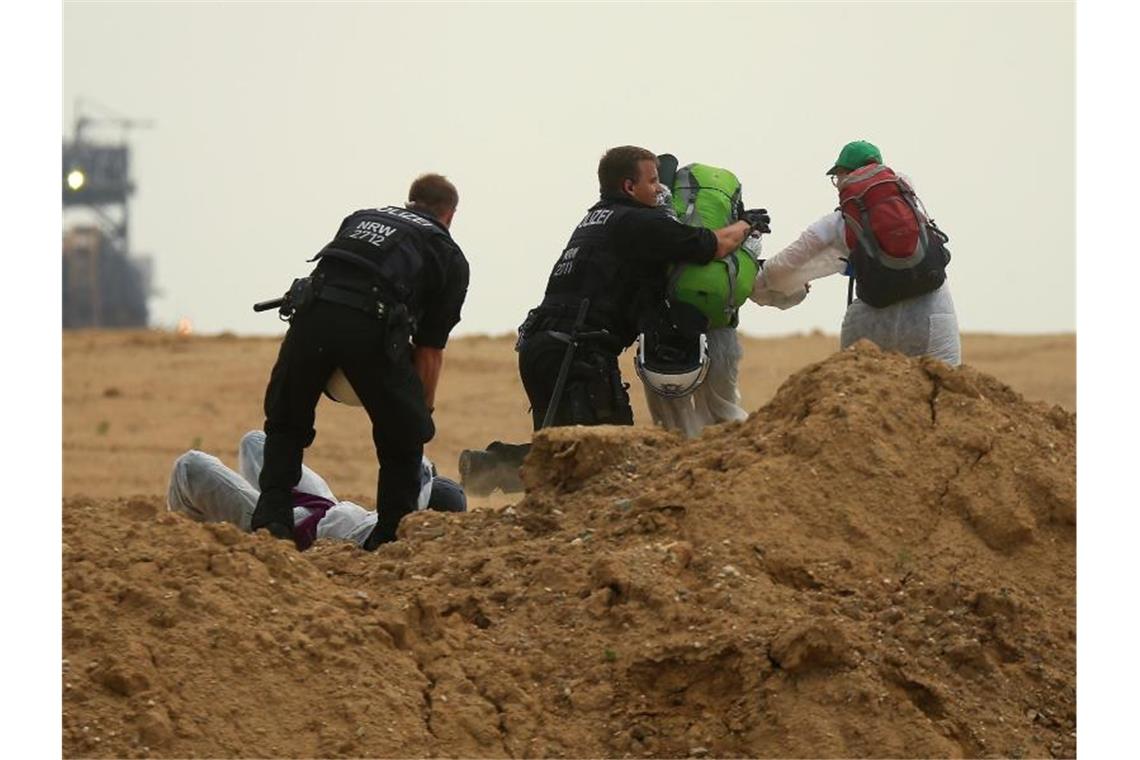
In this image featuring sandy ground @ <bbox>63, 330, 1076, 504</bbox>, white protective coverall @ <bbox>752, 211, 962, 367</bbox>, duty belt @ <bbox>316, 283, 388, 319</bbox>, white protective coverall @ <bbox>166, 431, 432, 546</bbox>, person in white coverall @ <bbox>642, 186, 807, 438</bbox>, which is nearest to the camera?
duty belt @ <bbox>316, 283, 388, 319</bbox>

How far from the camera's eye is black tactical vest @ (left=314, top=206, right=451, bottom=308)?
29.7ft

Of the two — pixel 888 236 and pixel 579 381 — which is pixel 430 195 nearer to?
pixel 579 381

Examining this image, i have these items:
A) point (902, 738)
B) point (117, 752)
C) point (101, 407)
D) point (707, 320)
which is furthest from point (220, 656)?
point (101, 407)

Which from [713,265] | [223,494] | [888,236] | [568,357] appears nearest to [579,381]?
[568,357]

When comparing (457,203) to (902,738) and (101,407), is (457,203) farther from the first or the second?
→ (101,407)

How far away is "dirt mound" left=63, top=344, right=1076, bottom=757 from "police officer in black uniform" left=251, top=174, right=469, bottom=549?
723 millimetres

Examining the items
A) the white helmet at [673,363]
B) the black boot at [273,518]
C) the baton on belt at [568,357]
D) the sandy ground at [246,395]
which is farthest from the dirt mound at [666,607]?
the sandy ground at [246,395]

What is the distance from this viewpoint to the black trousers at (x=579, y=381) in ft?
33.2

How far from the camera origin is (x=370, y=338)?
904cm

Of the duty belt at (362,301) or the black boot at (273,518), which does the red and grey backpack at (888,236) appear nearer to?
the duty belt at (362,301)

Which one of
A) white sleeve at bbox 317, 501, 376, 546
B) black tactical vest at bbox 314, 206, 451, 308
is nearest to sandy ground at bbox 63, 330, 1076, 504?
white sleeve at bbox 317, 501, 376, 546

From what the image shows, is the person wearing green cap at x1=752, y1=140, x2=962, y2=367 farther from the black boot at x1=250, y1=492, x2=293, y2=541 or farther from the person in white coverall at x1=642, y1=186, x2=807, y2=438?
the black boot at x1=250, y1=492, x2=293, y2=541

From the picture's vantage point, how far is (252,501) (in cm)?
952

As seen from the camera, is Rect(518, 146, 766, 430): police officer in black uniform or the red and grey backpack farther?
Rect(518, 146, 766, 430): police officer in black uniform
